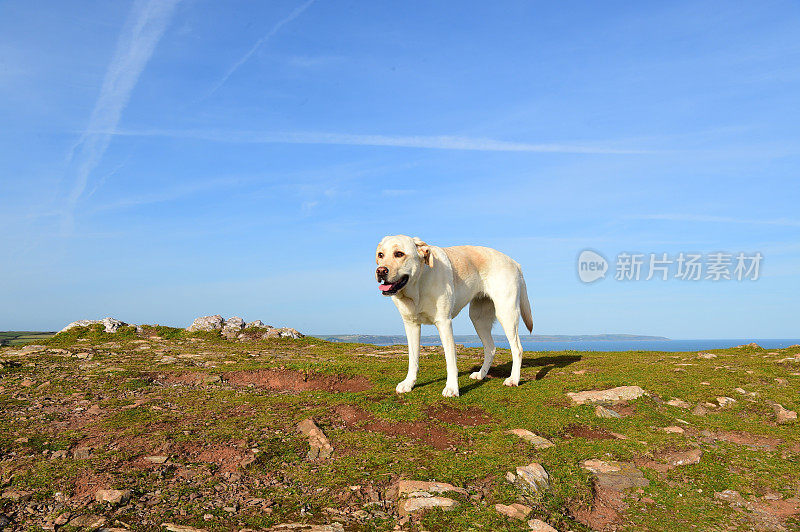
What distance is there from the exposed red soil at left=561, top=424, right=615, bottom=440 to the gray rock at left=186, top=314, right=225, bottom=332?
16911 millimetres

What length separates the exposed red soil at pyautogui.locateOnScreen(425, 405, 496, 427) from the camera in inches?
305

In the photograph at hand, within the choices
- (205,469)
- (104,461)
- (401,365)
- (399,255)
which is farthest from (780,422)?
(104,461)

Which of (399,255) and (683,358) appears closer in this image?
(399,255)

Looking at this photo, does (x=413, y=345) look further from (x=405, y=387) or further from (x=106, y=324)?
(x=106, y=324)

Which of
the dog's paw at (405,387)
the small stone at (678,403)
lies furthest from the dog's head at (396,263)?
the small stone at (678,403)

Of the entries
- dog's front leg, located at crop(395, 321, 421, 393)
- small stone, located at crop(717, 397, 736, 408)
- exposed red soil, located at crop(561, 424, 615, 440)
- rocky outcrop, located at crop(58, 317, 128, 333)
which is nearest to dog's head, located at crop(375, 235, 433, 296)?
dog's front leg, located at crop(395, 321, 421, 393)

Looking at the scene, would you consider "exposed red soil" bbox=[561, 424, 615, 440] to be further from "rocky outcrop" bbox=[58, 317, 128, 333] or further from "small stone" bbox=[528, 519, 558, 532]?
"rocky outcrop" bbox=[58, 317, 128, 333]

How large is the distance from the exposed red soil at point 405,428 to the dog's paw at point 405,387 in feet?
4.25

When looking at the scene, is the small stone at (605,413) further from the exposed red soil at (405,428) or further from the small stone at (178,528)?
the small stone at (178,528)

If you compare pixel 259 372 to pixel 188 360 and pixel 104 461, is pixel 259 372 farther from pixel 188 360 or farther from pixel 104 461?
pixel 104 461

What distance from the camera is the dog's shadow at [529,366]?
34.1 ft

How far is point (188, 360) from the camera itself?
13453 millimetres

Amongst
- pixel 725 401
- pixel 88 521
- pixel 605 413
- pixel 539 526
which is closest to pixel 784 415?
pixel 725 401

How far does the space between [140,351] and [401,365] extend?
29.0 ft
